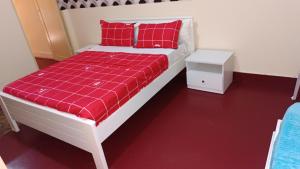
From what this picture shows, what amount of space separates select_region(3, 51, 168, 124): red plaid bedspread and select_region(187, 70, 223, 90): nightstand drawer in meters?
0.41

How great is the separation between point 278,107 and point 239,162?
2.88 ft

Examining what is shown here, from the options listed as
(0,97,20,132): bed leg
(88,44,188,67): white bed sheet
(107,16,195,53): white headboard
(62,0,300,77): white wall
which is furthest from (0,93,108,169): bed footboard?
(62,0,300,77): white wall

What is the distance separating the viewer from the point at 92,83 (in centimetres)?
209

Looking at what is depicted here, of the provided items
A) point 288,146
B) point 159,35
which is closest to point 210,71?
point 159,35

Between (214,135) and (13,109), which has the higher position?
(13,109)

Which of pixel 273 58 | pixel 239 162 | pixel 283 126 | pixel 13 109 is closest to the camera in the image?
pixel 283 126

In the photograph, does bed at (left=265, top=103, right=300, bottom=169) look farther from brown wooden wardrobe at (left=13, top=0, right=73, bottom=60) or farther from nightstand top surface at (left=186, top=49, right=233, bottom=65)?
brown wooden wardrobe at (left=13, top=0, right=73, bottom=60)

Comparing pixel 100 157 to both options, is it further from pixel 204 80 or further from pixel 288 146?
pixel 204 80

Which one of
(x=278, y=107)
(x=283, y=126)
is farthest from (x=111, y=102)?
(x=278, y=107)

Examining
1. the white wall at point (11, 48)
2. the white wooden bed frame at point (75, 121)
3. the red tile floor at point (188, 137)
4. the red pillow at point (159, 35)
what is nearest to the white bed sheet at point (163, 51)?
the red pillow at point (159, 35)

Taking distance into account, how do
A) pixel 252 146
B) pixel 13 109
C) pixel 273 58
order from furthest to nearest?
pixel 273 58 < pixel 13 109 < pixel 252 146

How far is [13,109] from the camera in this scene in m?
2.28

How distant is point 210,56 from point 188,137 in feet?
3.55

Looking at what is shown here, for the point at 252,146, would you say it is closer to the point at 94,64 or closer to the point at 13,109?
the point at 94,64
